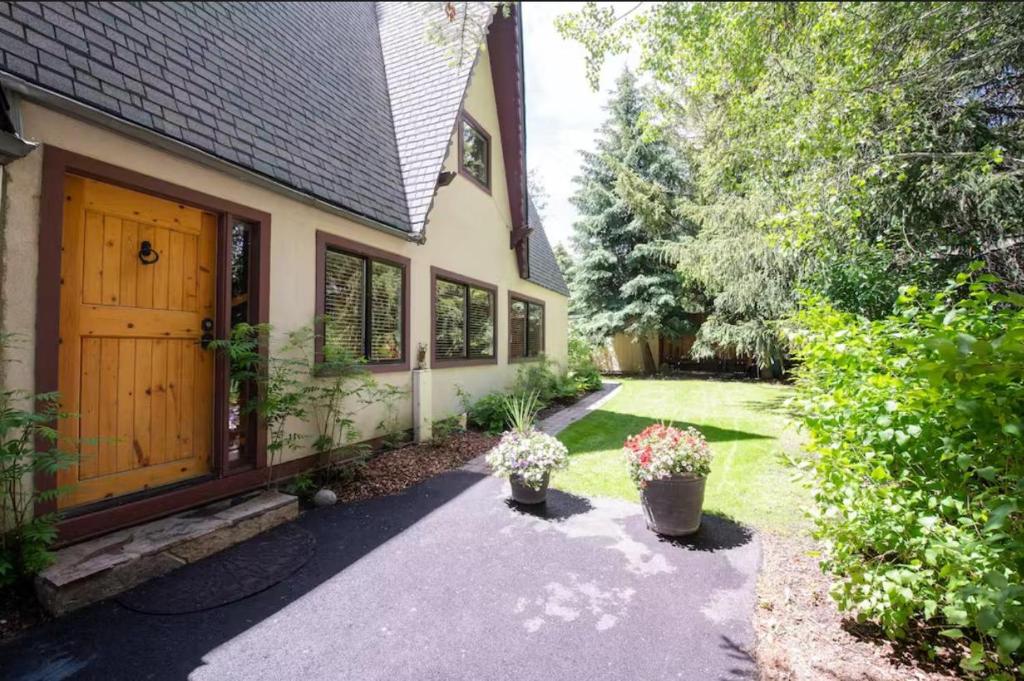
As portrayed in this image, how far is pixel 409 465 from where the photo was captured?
18.5 ft

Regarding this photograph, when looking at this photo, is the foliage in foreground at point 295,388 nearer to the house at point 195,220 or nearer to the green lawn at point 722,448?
the house at point 195,220

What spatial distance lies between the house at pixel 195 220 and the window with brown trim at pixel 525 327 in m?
3.11

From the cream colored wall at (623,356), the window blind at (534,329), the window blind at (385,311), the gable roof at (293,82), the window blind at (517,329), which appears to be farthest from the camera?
the cream colored wall at (623,356)

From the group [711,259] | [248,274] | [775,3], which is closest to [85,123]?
[248,274]

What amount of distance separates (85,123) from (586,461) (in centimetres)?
588

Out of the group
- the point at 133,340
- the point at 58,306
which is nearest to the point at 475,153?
the point at 133,340

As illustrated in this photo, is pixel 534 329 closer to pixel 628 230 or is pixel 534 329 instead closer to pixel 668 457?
pixel 628 230

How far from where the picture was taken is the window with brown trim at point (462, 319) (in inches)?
305

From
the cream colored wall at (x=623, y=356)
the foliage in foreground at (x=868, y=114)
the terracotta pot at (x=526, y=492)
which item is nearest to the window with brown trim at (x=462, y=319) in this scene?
the terracotta pot at (x=526, y=492)

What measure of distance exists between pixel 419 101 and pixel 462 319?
3.94 m

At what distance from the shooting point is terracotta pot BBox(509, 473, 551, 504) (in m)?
4.45

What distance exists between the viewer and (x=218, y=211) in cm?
414

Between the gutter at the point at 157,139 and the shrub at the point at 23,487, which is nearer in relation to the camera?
the shrub at the point at 23,487

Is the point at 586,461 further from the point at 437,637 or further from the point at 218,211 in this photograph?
the point at 218,211
